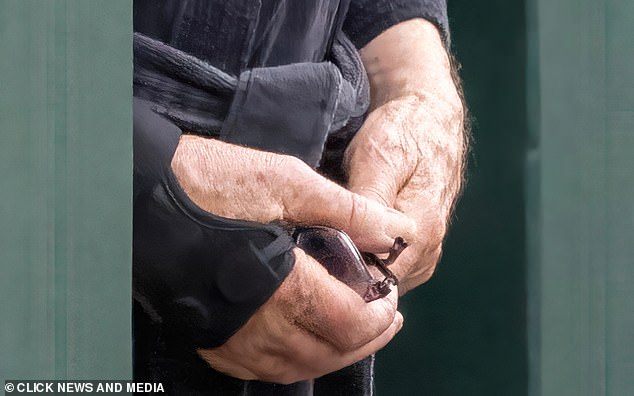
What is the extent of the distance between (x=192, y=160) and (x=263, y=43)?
172 mm

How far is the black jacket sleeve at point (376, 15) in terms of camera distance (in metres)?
1.54

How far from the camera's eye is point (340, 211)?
140cm

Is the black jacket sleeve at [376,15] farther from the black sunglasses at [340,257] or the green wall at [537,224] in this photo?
the black sunglasses at [340,257]

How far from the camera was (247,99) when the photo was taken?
1.39 meters

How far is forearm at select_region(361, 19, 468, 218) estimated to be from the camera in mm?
1534

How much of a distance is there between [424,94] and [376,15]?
4.1 inches

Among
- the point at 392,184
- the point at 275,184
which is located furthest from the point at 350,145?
the point at 275,184

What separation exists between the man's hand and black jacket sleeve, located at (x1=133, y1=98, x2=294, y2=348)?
18 cm

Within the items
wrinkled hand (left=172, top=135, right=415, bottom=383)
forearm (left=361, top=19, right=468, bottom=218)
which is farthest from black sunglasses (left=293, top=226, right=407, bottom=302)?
forearm (left=361, top=19, right=468, bottom=218)
